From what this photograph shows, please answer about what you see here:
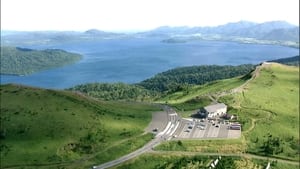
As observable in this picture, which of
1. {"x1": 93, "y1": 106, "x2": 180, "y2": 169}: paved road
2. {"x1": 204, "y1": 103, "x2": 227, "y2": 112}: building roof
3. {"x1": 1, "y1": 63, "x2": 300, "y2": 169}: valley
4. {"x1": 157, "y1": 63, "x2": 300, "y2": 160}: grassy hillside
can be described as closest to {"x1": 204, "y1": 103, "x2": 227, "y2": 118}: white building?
{"x1": 204, "y1": 103, "x2": 227, "y2": 112}: building roof

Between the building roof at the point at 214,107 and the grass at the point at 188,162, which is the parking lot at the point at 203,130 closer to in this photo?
the building roof at the point at 214,107

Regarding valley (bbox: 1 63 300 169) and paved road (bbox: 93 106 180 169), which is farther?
valley (bbox: 1 63 300 169)

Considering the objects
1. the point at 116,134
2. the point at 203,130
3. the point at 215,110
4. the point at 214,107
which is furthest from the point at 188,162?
the point at 214,107

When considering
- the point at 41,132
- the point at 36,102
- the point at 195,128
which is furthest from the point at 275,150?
the point at 36,102

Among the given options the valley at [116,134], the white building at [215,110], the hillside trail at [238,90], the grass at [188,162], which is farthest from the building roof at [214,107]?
the grass at [188,162]

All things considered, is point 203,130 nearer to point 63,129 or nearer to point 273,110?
point 273,110

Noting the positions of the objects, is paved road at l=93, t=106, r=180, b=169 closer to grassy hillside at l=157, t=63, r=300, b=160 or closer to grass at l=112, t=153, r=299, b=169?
grass at l=112, t=153, r=299, b=169
